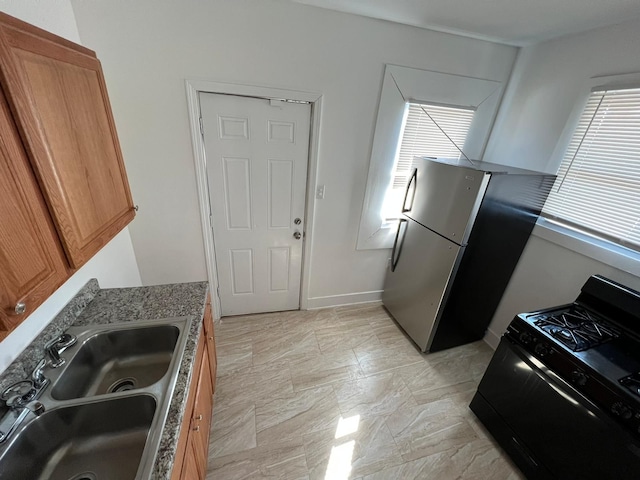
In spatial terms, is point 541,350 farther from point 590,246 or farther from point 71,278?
point 71,278

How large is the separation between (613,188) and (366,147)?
1.71 meters

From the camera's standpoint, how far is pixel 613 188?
5.69ft

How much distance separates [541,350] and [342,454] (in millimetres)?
1326

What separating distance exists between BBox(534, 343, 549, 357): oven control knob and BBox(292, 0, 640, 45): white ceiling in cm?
195

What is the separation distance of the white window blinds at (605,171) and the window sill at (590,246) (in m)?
0.05

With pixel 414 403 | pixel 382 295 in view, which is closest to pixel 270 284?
pixel 382 295

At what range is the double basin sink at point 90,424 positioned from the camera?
0.87 metres

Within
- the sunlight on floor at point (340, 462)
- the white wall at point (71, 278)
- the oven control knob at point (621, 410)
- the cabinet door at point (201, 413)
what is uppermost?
the white wall at point (71, 278)

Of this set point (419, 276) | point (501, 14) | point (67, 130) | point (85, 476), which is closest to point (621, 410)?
point (419, 276)

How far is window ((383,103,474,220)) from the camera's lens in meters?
2.29

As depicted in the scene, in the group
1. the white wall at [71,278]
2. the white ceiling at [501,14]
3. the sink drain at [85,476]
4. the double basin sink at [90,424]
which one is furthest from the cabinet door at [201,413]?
the white ceiling at [501,14]

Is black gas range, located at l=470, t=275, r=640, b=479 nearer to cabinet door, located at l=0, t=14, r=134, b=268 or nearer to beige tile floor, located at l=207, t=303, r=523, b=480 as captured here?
beige tile floor, located at l=207, t=303, r=523, b=480

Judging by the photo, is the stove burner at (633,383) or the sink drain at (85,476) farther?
the stove burner at (633,383)

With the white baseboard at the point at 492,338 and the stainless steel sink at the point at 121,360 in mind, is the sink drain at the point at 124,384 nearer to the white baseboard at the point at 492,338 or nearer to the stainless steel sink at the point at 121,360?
the stainless steel sink at the point at 121,360
